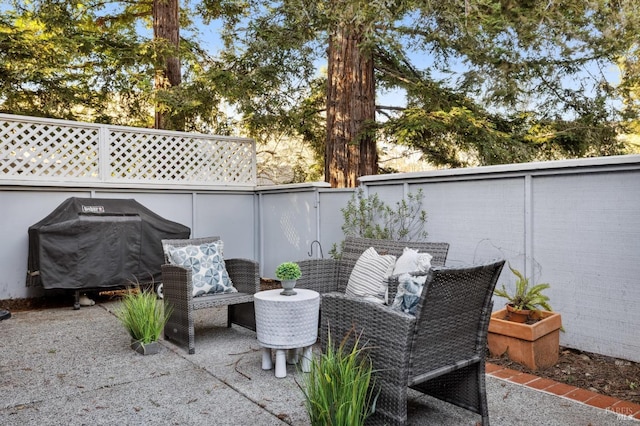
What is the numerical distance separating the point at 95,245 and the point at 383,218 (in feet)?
11.2

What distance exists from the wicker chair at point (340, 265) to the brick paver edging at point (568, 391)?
104 cm

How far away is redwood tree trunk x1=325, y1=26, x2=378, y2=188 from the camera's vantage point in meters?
6.77

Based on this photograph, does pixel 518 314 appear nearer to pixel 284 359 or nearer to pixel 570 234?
pixel 570 234

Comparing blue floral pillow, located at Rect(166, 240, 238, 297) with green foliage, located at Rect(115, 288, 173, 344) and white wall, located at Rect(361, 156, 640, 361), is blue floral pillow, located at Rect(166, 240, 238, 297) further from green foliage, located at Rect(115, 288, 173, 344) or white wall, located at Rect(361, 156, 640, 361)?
white wall, located at Rect(361, 156, 640, 361)

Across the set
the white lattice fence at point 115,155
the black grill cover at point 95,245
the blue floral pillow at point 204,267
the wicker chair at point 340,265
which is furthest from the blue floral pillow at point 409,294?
the white lattice fence at point 115,155

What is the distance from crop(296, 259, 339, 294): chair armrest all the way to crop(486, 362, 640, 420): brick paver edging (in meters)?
1.42

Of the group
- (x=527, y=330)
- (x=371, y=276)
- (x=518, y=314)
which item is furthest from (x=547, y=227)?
(x=371, y=276)

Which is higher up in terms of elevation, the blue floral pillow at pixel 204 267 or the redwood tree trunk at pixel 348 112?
the redwood tree trunk at pixel 348 112

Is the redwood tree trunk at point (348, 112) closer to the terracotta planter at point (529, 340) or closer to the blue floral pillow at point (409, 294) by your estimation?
the terracotta planter at point (529, 340)

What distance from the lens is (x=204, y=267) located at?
13.9 ft

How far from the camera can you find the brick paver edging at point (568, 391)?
8.71 feet

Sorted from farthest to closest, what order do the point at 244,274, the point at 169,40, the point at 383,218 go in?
the point at 169,40 → the point at 383,218 → the point at 244,274

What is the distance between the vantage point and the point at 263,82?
7109 millimetres

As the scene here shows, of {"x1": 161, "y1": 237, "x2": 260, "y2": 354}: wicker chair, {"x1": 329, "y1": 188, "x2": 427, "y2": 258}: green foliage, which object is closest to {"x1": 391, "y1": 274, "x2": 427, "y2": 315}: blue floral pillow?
{"x1": 161, "y1": 237, "x2": 260, "y2": 354}: wicker chair
